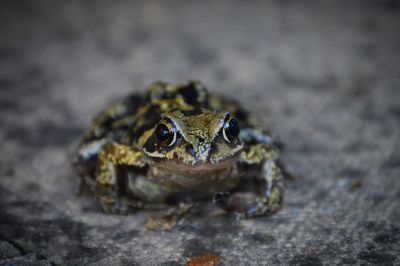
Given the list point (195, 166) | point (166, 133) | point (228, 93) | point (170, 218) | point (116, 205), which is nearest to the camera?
point (195, 166)

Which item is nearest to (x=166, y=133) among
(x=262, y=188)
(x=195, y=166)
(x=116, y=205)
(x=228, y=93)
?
(x=195, y=166)

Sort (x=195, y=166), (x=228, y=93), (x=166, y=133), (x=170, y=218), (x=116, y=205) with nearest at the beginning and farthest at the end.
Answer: (x=195, y=166), (x=166, y=133), (x=170, y=218), (x=116, y=205), (x=228, y=93)

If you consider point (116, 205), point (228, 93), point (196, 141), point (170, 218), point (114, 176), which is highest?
point (228, 93)

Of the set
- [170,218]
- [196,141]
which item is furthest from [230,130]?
[170,218]

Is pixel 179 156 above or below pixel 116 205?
above

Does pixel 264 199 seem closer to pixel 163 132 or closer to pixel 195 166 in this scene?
pixel 195 166

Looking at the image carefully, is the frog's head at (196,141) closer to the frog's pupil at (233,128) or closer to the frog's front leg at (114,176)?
the frog's pupil at (233,128)

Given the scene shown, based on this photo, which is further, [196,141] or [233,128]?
[233,128]
